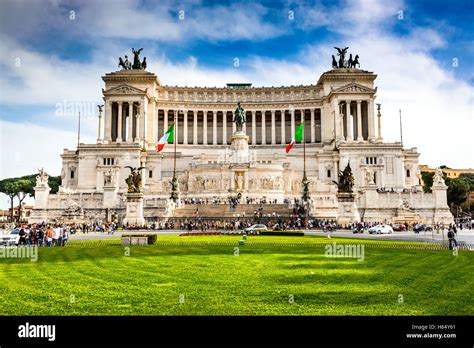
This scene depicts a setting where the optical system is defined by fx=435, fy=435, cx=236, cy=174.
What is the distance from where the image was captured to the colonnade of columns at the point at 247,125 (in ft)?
353

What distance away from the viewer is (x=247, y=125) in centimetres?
11181

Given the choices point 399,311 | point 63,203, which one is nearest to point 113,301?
point 399,311

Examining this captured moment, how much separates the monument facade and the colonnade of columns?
265mm

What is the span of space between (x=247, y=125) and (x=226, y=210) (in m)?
57.2

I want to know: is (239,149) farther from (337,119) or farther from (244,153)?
(337,119)

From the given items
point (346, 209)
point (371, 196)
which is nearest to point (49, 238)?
point (346, 209)

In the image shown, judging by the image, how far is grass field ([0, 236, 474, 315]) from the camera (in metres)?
9.13

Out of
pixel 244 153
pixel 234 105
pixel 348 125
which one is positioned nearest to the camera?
pixel 244 153

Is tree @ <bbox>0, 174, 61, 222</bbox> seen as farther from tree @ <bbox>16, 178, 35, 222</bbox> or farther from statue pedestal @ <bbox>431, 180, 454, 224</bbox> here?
statue pedestal @ <bbox>431, 180, 454, 224</bbox>

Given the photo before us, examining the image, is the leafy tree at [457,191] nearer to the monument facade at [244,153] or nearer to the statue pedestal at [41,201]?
the monument facade at [244,153]

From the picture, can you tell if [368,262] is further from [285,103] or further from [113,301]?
[285,103]

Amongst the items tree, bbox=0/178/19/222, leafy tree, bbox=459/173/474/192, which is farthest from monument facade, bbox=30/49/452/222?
leafy tree, bbox=459/173/474/192

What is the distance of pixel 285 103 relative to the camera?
107 metres

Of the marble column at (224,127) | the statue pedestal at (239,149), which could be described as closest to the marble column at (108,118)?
the marble column at (224,127)
